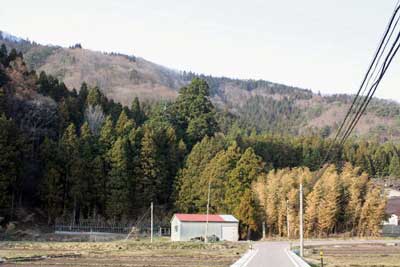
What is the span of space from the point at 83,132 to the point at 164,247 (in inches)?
825

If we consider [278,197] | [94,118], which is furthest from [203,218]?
[94,118]

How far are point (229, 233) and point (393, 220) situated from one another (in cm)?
2772

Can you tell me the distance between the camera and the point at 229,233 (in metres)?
48.3

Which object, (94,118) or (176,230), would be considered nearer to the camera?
(176,230)

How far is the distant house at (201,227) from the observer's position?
1861 inches

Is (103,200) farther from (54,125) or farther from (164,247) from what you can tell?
A: (164,247)

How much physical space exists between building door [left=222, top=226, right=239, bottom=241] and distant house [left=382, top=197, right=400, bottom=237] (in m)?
17.6

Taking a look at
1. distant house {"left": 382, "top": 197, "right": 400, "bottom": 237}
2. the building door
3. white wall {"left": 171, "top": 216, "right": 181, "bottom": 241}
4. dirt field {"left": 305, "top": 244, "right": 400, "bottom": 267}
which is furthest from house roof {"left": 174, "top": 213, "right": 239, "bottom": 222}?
distant house {"left": 382, "top": 197, "right": 400, "bottom": 237}

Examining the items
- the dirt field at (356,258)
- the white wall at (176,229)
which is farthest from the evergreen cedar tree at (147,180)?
the dirt field at (356,258)

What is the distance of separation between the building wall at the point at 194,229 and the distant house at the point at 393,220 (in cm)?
1914

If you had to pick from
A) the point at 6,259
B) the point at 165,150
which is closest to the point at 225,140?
the point at 165,150

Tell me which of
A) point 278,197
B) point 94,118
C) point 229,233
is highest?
point 94,118

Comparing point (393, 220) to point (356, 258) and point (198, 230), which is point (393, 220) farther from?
point (356, 258)

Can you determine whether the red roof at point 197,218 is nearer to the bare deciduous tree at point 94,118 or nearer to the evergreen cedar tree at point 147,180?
the evergreen cedar tree at point 147,180
